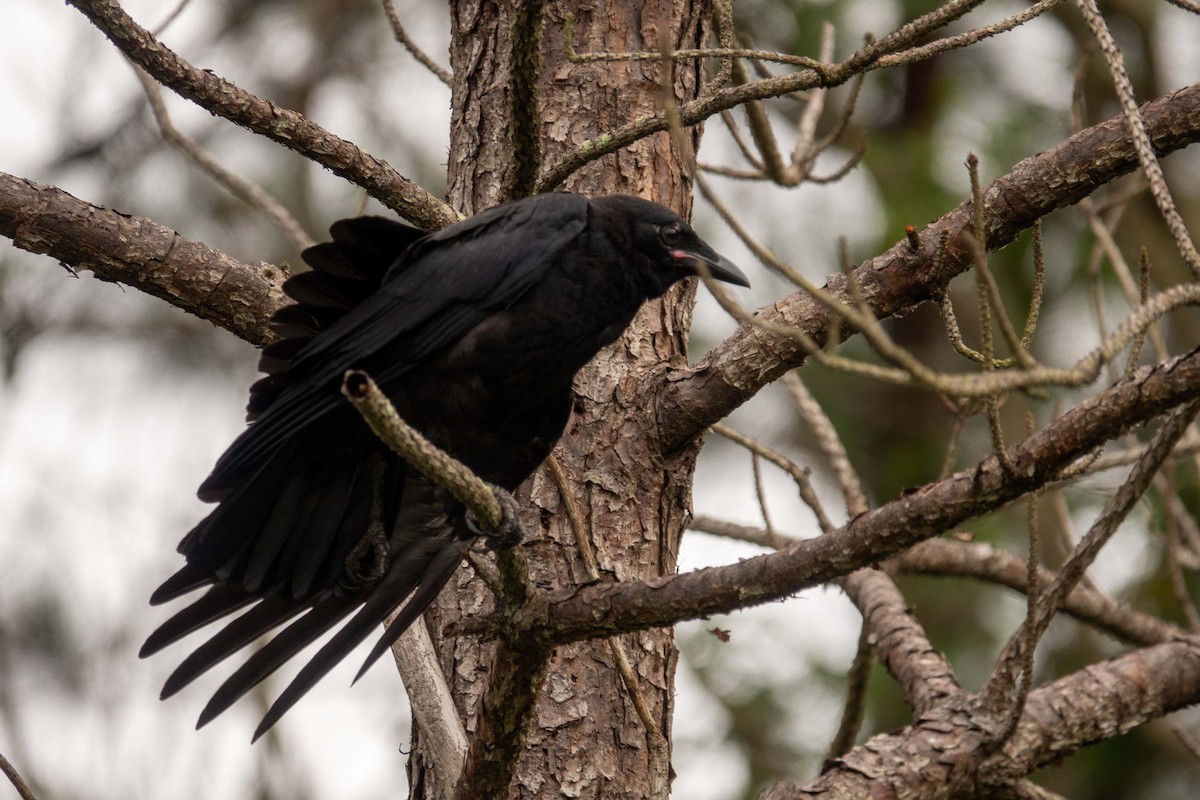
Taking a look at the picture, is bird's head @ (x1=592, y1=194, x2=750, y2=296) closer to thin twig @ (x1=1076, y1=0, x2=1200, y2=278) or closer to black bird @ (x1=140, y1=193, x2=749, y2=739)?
black bird @ (x1=140, y1=193, x2=749, y2=739)

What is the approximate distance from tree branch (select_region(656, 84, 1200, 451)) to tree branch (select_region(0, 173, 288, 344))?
1078 mm

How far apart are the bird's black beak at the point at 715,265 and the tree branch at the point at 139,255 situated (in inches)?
42.5

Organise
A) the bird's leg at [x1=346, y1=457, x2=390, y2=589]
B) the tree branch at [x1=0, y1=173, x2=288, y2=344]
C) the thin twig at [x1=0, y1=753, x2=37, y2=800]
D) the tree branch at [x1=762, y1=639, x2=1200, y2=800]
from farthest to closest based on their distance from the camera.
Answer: the bird's leg at [x1=346, y1=457, x2=390, y2=589], the tree branch at [x1=762, y1=639, x2=1200, y2=800], the tree branch at [x1=0, y1=173, x2=288, y2=344], the thin twig at [x1=0, y1=753, x2=37, y2=800]

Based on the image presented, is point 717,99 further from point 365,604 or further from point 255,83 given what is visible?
point 255,83

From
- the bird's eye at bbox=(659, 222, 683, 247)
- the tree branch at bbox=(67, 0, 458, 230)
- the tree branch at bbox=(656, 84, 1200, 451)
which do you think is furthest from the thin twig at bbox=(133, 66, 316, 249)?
the tree branch at bbox=(656, 84, 1200, 451)

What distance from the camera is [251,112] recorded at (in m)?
2.92

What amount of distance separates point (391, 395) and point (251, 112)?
83 centimetres

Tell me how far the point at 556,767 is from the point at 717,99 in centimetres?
163

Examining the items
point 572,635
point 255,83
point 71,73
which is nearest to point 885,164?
point 255,83

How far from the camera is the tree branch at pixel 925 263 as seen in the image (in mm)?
2682

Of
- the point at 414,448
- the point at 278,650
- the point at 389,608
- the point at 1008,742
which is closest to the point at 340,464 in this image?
the point at 389,608

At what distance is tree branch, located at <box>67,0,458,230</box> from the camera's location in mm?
2697

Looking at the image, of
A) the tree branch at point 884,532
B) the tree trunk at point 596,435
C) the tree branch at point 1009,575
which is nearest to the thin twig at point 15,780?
the tree trunk at point 596,435

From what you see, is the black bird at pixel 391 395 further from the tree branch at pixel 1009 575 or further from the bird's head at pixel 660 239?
the tree branch at pixel 1009 575
